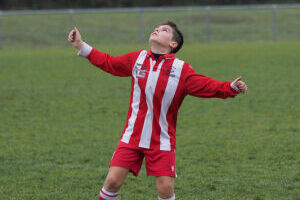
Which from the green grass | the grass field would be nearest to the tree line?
the green grass

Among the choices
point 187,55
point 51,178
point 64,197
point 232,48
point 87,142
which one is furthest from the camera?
point 232,48

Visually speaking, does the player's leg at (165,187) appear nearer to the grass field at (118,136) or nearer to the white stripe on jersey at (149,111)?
the white stripe on jersey at (149,111)

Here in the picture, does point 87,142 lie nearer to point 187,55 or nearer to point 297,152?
point 297,152

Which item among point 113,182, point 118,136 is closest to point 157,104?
point 113,182

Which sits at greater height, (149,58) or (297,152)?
(149,58)

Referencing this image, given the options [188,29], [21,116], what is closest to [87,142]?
[21,116]

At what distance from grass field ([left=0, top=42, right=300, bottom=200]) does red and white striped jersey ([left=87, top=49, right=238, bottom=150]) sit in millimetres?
1244

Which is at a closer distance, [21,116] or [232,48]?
[21,116]

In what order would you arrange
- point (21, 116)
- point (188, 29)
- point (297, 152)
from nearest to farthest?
point (297, 152), point (21, 116), point (188, 29)

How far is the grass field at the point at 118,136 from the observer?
5598 mm

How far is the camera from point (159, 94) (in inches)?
165

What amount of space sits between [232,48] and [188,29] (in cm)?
620

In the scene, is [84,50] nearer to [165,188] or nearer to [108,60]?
[108,60]

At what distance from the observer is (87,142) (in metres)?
7.62
